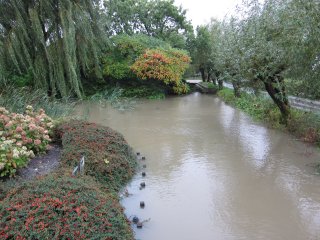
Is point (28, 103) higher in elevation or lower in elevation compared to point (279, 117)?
higher

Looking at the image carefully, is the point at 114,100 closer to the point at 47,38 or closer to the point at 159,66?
the point at 159,66

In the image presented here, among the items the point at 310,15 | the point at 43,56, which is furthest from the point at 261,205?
the point at 43,56

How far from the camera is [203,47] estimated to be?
2225 cm

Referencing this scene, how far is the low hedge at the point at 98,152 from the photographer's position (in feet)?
16.2

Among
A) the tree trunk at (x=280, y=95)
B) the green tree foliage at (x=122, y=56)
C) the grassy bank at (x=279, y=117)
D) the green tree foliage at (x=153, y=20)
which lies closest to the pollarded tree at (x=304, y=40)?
the grassy bank at (x=279, y=117)

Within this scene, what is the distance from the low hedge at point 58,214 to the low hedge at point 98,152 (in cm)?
152

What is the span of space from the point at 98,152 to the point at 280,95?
553 cm

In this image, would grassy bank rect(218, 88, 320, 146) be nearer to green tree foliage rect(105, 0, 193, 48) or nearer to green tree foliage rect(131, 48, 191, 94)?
green tree foliage rect(131, 48, 191, 94)

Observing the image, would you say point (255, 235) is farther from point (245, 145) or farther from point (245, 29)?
point (245, 29)

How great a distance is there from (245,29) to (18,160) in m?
6.65

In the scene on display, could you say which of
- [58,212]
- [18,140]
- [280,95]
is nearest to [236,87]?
[280,95]

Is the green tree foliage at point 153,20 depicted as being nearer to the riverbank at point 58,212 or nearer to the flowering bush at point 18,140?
the flowering bush at point 18,140

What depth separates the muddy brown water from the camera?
4.04 meters

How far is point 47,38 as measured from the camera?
39.0 feet
